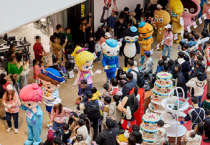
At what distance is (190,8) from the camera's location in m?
11.9

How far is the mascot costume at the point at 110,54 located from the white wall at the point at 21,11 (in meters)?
3.34

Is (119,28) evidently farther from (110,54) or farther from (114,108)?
(114,108)

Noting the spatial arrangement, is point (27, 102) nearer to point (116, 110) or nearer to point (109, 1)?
point (116, 110)

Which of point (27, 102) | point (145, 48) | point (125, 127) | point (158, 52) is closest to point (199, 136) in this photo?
point (125, 127)

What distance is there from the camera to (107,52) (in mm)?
7875

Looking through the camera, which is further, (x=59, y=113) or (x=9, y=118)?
(x=9, y=118)

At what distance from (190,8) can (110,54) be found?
222 inches

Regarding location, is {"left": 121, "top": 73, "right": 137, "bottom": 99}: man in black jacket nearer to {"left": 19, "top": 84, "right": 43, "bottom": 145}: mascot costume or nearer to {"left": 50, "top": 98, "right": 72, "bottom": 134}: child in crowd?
{"left": 50, "top": 98, "right": 72, "bottom": 134}: child in crowd

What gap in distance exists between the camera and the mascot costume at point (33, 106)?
18.7ft

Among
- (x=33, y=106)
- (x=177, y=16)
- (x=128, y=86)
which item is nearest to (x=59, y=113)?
(x=33, y=106)

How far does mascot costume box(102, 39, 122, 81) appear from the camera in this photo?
7.83 metres

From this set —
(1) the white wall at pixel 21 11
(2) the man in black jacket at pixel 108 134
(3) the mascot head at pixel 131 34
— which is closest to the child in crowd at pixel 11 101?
(2) the man in black jacket at pixel 108 134

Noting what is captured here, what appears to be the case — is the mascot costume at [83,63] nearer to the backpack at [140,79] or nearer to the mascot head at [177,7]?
the backpack at [140,79]

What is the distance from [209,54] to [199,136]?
12.2ft
